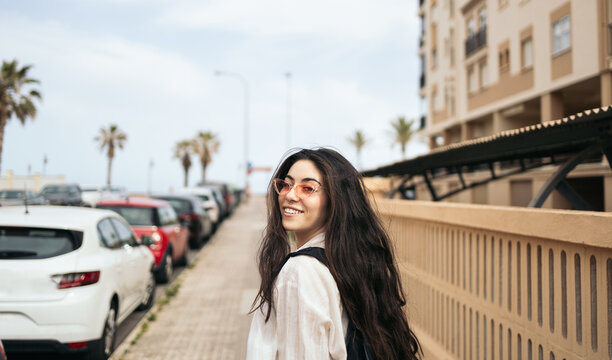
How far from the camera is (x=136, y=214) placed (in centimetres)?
1008

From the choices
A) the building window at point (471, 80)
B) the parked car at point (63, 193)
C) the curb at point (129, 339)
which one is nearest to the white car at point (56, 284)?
the curb at point (129, 339)

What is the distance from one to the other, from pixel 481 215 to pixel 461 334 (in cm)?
102

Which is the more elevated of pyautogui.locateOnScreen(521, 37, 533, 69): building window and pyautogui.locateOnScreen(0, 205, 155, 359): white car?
pyautogui.locateOnScreen(521, 37, 533, 69): building window

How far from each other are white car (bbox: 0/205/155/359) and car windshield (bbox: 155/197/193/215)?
8.74 meters

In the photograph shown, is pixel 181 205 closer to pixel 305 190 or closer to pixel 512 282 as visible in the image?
pixel 512 282

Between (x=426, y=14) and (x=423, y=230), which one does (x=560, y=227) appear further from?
(x=426, y=14)

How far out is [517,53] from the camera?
21.0m

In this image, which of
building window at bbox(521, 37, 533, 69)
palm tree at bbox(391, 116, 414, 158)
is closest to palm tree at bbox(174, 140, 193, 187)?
palm tree at bbox(391, 116, 414, 158)

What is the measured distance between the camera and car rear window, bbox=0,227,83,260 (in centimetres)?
508

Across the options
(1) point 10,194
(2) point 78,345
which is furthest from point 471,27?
(2) point 78,345

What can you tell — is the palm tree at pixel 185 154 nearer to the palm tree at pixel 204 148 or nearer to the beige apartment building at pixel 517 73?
the palm tree at pixel 204 148

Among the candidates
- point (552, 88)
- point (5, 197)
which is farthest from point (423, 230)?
point (5, 197)

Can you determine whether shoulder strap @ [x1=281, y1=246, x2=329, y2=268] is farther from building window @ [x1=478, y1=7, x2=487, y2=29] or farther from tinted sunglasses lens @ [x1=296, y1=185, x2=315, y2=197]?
building window @ [x1=478, y1=7, x2=487, y2=29]

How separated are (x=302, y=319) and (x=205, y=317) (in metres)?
6.23
